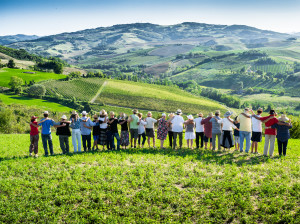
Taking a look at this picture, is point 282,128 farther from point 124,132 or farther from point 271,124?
point 124,132

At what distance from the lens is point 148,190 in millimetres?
12719

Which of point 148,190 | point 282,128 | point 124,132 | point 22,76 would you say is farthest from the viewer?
point 22,76

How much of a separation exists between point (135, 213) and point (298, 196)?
7594mm

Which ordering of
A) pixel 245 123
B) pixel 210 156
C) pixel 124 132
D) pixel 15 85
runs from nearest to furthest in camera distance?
pixel 210 156 < pixel 245 123 < pixel 124 132 < pixel 15 85

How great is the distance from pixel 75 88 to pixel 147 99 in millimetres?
37789

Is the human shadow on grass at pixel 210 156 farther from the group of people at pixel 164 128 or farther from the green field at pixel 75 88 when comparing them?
the green field at pixel 75 88

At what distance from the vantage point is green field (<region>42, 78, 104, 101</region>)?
123m

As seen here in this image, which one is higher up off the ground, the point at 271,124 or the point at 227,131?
the point at 271,124

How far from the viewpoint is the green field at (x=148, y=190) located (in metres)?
11.2

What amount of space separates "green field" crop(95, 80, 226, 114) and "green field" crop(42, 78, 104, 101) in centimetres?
574

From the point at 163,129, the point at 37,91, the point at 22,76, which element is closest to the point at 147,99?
the point at 37,91

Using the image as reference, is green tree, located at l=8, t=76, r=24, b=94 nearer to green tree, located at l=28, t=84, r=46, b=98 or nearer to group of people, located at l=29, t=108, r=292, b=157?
green tree, located at l=28, t=84, r=46, b=98

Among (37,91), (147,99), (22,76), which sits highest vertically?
(22,76)

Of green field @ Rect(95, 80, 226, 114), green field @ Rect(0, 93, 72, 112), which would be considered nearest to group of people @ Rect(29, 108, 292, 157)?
green field @ Rect(0, 93, 72, 112)
